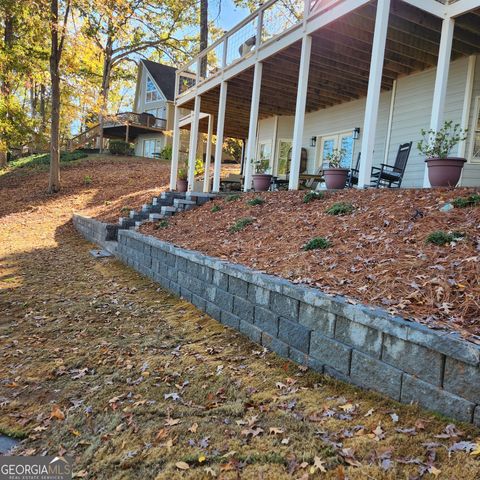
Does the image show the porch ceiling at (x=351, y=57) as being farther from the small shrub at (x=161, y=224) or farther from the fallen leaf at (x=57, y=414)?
the fallen leaf at (x=57, y=414)

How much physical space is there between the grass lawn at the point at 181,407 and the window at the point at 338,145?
6.59 meters

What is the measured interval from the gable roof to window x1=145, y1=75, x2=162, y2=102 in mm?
506

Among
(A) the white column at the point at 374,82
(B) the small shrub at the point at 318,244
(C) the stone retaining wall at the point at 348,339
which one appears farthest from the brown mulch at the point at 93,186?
(B) the small shrub at the point at 318,244

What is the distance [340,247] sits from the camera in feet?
12.6

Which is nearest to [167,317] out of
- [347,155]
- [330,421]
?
[330,421]

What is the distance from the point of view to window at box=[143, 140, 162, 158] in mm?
26688

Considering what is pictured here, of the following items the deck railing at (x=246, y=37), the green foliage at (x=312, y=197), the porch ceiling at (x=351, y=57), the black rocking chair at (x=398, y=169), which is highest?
the deck railing at (x=246, y=37)

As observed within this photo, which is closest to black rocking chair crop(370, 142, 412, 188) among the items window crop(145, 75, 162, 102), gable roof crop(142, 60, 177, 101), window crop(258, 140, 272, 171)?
window crop(258, 140, 272, 171)

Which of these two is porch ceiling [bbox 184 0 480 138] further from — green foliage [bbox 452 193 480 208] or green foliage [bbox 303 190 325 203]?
green foliage [bbox 452 193 480 208]

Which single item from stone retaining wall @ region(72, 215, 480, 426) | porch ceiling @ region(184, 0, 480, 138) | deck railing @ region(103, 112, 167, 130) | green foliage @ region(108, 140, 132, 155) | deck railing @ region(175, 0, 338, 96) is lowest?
stone retaining wall @ region(72, 215, 480, 426)

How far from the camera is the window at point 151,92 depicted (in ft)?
91.4

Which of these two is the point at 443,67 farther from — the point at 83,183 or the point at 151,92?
the point at 151,92

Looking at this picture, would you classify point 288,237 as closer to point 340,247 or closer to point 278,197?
point 340,247

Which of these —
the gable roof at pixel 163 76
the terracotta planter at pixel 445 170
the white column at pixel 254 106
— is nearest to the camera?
the terracotta planter at pixel 445 170
